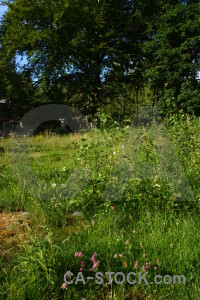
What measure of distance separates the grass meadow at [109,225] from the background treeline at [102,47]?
40.1 feet

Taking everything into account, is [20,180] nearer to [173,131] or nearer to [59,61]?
[173,131]

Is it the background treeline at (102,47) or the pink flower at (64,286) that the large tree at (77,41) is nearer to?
the background treeline at (102,47)

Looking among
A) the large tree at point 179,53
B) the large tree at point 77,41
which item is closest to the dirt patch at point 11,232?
the large tree at point 77,41

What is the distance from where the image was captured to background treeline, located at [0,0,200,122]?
16.7 meters

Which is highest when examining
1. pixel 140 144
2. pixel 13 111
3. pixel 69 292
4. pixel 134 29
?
pixel 134 29

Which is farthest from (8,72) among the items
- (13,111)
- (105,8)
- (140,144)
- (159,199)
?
(159,199)

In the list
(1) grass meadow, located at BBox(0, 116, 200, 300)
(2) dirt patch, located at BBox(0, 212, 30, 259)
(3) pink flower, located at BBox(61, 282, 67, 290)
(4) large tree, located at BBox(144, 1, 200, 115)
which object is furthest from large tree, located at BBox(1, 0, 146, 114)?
(3) pink flower, located at BBox(61, 282, 67, 290)

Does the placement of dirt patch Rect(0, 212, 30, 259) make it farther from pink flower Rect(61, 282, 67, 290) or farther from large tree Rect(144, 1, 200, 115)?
large tree Rect(144, 1, 200, 115)

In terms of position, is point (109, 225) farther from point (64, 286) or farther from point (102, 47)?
point (102, 47)

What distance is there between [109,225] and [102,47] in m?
16.6

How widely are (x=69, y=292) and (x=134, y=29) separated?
2046 cm

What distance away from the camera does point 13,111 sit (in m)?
26.3

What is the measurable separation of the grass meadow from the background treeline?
1222 centimetres

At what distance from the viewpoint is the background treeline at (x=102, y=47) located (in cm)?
1670
